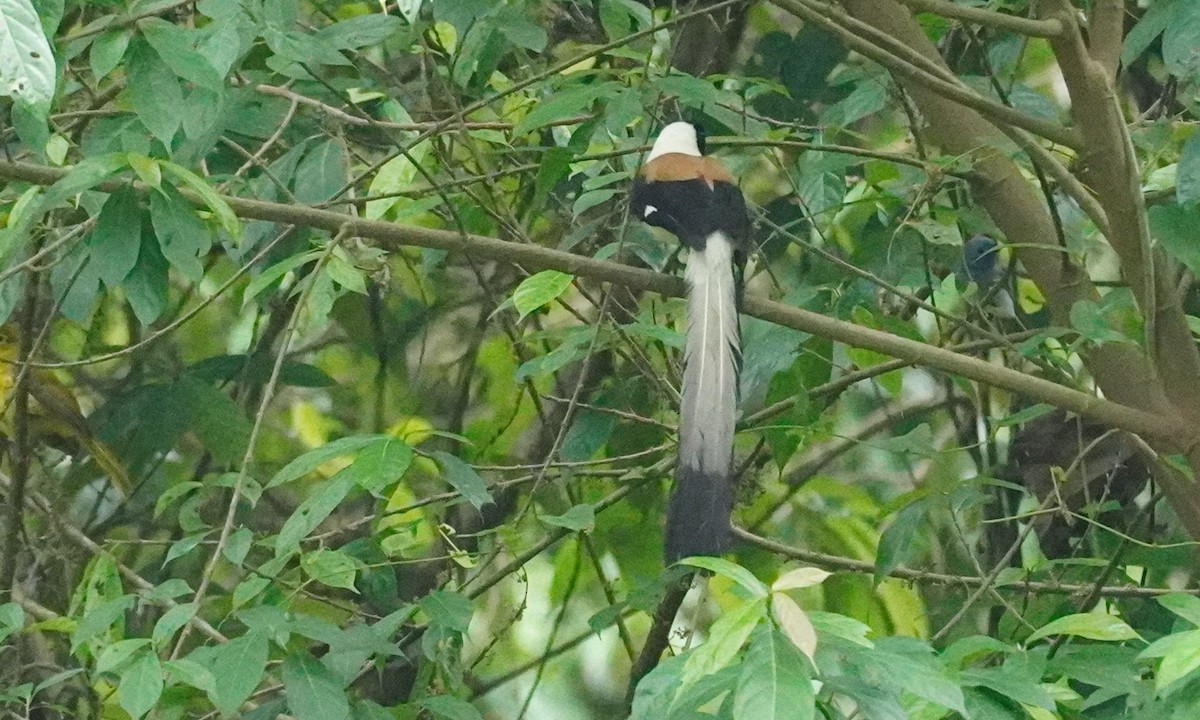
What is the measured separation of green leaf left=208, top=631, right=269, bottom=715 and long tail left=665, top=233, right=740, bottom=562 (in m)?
0.53

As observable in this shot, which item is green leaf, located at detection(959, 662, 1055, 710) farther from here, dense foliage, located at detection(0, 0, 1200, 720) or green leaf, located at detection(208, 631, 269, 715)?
green leaf, located at detection(208, 631, 269, 715)

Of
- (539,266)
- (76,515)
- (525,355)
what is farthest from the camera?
(76,515)

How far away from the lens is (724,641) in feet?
3.70

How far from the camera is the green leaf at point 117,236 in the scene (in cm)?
164

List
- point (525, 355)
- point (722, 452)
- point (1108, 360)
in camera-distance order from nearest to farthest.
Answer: point (722, 452) → point (1108, 360) → point (525, 355)

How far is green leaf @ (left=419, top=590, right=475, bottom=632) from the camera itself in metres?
1.90

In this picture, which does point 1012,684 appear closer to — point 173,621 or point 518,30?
point 173,621

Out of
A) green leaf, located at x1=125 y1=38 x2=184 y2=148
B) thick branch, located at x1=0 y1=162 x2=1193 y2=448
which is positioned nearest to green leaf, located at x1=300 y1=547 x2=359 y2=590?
thick branch, located at x1=0 y1=162 x2=1193 y2=448

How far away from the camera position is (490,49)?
7.43ft

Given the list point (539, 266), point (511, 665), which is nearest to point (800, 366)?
point (539, 266)

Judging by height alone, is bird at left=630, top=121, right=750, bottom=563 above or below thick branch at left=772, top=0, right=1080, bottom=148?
below

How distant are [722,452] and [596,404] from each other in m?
0.84

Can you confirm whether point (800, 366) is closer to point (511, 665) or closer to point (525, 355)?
point (525, 355)

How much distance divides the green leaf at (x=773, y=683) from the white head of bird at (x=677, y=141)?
1.32 metres
